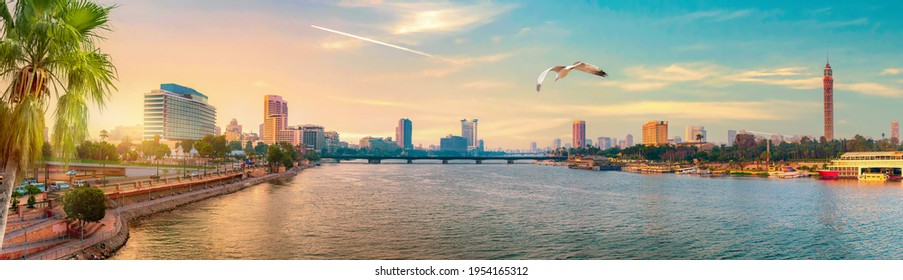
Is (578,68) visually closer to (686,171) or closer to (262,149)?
(686,171)

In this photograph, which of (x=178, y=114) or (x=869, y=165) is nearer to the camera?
(x=178, y=114)

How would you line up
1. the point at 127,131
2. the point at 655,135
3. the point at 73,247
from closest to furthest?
the point at 73,247, the point at 127,131, the point at 655,135

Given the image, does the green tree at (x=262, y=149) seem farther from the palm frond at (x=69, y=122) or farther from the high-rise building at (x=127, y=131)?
the palm frond at (x=69, y=122)

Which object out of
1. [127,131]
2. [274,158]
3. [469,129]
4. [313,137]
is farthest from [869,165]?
[313,137]

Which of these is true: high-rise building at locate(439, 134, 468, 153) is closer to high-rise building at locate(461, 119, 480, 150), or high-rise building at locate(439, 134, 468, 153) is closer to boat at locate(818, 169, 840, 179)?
high-rise building at locate(461, 119, 480, 150)

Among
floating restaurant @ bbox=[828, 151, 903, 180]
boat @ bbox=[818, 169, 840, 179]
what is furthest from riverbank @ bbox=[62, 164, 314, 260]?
boat @ bbox=[818, 169, 840, 179]
